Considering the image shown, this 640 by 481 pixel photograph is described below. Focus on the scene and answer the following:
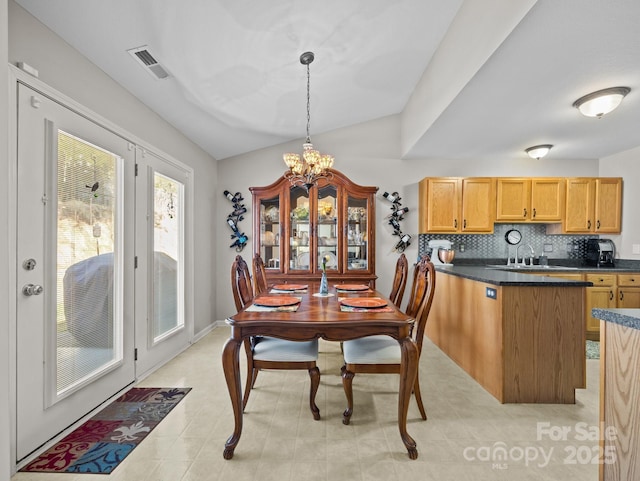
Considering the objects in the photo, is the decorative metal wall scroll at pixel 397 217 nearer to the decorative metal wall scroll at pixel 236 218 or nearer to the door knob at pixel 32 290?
the decorative metal wall scroll at pixel 236 218

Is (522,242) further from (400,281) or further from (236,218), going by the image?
(236,218)

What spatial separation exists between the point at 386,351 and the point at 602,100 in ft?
8.23

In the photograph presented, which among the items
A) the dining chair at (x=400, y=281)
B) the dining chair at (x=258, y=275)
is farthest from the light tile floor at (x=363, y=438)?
the dining chair at (x=258, y=275)

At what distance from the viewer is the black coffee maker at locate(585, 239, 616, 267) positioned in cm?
413

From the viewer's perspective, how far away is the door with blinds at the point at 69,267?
1.68 meters

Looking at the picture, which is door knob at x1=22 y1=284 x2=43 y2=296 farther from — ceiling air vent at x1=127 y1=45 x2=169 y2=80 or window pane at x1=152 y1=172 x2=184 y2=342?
ceiling air vent at x1=127 y1=45 x2=169 y2=80

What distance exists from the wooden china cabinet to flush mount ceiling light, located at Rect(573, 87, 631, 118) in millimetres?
2102

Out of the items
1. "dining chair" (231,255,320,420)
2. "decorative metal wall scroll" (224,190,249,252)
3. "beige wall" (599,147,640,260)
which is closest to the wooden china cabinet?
"decorative metal wall scroll" (224,190,249,252)

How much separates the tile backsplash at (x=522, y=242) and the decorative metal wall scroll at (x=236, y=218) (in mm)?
2578

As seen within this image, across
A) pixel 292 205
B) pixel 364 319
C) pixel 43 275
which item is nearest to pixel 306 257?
pixel 292 205

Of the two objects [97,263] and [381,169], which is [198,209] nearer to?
[97,263]

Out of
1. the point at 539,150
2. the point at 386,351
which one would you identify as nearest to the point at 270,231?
the point at 386,351

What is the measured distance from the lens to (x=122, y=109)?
2465 millimetres

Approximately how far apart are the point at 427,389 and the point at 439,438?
67cm
